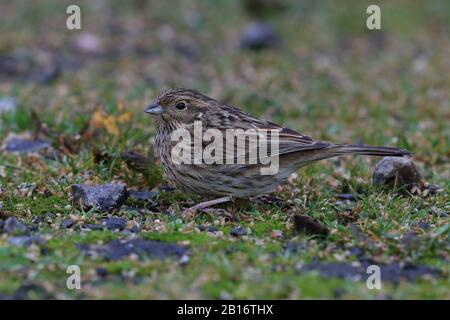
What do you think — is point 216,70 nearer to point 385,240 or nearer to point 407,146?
point 407,146

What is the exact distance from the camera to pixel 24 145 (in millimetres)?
7449

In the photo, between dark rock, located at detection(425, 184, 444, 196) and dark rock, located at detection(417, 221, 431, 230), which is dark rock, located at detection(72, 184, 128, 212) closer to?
dark rock, located at detection(417, 221, 431, 230)

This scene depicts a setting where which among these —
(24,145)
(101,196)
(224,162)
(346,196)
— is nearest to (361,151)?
(346,196)

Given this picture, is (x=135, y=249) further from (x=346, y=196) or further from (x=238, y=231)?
(x=346, y=196)

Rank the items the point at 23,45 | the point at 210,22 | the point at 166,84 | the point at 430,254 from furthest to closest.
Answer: the point at 210,22
the point at 23,45
the point at 166,84
the point at 430,254

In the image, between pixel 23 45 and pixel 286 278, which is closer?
pixel 286 278

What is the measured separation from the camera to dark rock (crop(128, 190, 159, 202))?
6.14 m

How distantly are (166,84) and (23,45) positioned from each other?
2309 mm

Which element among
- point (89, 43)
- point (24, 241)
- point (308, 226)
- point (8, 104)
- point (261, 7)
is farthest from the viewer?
point (261, 7)

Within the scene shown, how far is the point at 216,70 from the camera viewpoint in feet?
35.4

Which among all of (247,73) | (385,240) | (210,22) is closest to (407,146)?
(385,240)

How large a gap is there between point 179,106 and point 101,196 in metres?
1.07

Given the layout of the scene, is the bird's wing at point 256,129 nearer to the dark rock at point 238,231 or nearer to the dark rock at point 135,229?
the dark rock at point 238,231

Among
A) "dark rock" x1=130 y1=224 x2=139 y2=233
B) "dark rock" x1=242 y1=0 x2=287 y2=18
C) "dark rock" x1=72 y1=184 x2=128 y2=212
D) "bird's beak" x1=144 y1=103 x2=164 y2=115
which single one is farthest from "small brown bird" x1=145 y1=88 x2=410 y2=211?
"dark rock" x1=242 y1=0 x2=287 y2=18
